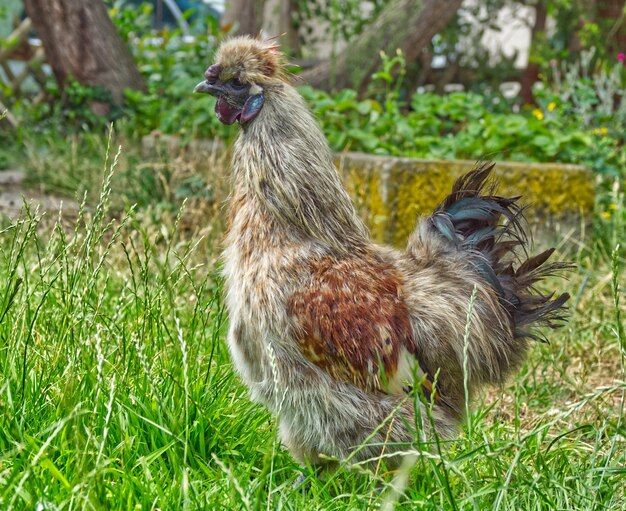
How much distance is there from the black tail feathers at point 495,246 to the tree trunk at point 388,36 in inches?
198

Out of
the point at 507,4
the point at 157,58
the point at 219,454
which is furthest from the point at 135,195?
the point at 507,4

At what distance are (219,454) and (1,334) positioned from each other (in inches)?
39.2

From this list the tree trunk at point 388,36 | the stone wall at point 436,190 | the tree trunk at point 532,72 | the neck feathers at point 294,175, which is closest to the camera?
the neck feathers at point 294,175

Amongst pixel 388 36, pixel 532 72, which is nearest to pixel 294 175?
pixel 388 36

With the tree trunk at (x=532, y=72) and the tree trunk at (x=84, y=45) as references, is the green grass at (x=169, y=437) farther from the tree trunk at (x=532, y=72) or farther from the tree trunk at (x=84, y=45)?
the tree trunk at (x=532, y=72)

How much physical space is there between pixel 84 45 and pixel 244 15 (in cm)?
189

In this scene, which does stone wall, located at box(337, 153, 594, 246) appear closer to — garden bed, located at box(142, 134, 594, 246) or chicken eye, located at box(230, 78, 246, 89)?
garden bed, located at box(142, 134, 594, 246)

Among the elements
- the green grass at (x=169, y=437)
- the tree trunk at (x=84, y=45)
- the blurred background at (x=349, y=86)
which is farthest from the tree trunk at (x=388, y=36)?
the green grass at (x=169, y=437)

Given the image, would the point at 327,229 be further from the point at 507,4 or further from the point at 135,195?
the point at 507,4

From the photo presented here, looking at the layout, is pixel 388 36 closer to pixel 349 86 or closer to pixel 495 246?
pixel 349 86

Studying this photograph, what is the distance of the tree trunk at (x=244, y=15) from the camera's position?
9219 mm

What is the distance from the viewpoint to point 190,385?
9.90ft

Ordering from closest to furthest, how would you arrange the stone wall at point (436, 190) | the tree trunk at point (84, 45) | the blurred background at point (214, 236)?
1. the blurred background at point (214, 236)
2. the stone wall at point (436, 190)
3. the tree trunk at point (84, 45)

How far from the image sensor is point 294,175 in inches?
111
